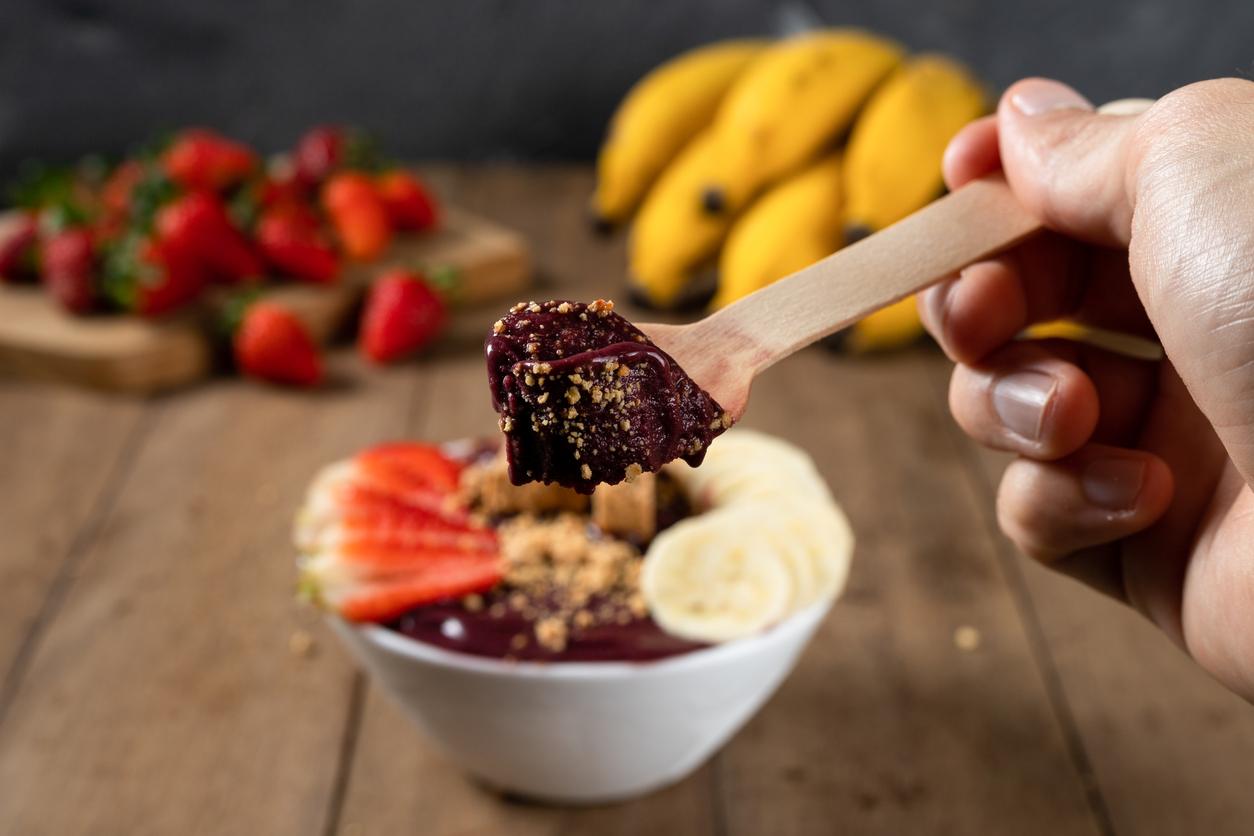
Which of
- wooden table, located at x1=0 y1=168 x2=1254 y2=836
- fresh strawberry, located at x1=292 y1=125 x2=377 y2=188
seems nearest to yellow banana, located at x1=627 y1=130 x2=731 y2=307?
wooden table, located at x1=0 y1=168 x2=1254 y2=836

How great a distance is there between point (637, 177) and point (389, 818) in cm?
112

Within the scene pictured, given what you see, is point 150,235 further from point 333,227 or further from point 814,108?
point 814,108

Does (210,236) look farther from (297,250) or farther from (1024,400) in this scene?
(1024,400)

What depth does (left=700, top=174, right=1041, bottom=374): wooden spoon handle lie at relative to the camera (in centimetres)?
58

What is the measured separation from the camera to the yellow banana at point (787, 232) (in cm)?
148

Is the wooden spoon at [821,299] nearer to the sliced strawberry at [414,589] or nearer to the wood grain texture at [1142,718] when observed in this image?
the sliced strawberry at [414,589]

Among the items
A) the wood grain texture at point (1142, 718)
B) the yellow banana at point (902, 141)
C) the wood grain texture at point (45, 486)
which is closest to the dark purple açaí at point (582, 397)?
the wood grain texture at point (1142, 718)

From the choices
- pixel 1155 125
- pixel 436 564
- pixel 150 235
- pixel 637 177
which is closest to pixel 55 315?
pixel 150 235

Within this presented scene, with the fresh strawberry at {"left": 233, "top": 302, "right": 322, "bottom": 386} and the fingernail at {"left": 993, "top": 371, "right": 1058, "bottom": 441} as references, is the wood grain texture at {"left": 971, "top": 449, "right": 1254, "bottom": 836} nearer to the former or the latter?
the fingernail at {"left": 993, "top": 371, "right": 1058, "bottom": 441}

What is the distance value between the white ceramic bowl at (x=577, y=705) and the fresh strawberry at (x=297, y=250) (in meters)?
0.87

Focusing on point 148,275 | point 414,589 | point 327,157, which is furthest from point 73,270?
point 414,589

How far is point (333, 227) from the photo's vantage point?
5.77ft

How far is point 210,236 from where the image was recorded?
161cm

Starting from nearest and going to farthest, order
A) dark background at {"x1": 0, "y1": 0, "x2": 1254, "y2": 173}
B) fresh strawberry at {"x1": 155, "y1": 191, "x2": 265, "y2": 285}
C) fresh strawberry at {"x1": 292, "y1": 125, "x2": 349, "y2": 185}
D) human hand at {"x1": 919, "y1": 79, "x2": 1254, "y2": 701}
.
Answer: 1. human hand at {"x1": 919, "y1": 79, "x2": 1254, "y2": 701}
2. fresh strawberry at {"x1": 155, "y1": 191, "x2": 265, "y2": 285}
3. fresh strawberry at {"x1": 292, "y1": 125, "x2": 349, "y2": 185}
4. dark background at {"x1": 0, "y1": 0, "x2": 1254, "y2": 173}
